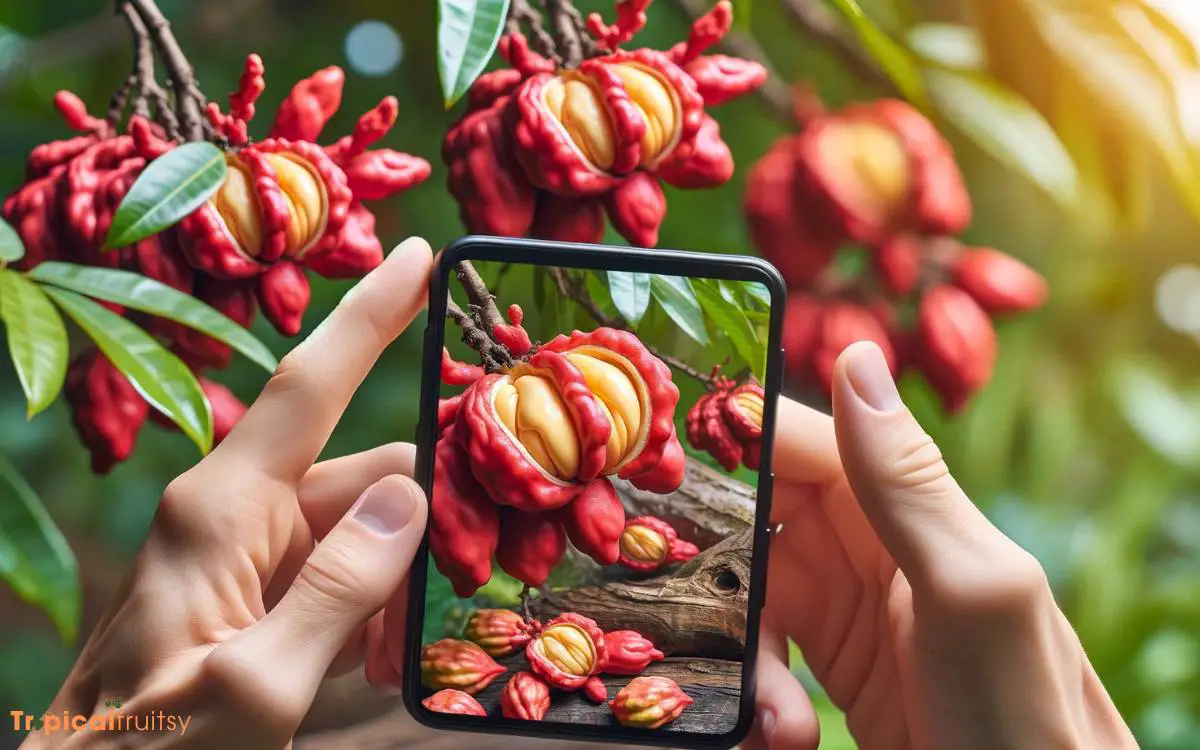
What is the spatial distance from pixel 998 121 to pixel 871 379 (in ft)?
0.67

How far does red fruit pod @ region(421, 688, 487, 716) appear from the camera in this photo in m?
0.44

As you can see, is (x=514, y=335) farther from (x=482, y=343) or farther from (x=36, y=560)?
(x=36, y=560)

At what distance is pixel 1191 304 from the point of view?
0.58 meters

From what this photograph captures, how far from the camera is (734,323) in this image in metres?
0.44

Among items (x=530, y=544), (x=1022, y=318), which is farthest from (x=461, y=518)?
(x=1022, y=318)

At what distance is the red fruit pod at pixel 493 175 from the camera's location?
46 cm

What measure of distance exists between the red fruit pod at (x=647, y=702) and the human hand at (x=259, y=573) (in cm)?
11

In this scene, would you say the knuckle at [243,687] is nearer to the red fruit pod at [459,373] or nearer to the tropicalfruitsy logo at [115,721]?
the tropicalfruitsy logo at [115,721]

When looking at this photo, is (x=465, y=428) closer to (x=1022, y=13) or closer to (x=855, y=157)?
(x=855, y=157)

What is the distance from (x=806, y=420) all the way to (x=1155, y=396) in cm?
25

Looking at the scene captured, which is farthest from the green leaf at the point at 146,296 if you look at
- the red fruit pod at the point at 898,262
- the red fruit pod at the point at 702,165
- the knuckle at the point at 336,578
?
the red fruit pod at the point at 898,262

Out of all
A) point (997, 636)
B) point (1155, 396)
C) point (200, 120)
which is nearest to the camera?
point (997, 636)

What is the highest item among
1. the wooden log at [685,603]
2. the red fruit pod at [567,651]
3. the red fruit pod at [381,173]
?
the red fruit pod at [381,173]

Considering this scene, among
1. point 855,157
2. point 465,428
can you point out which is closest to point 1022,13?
point 855,157
